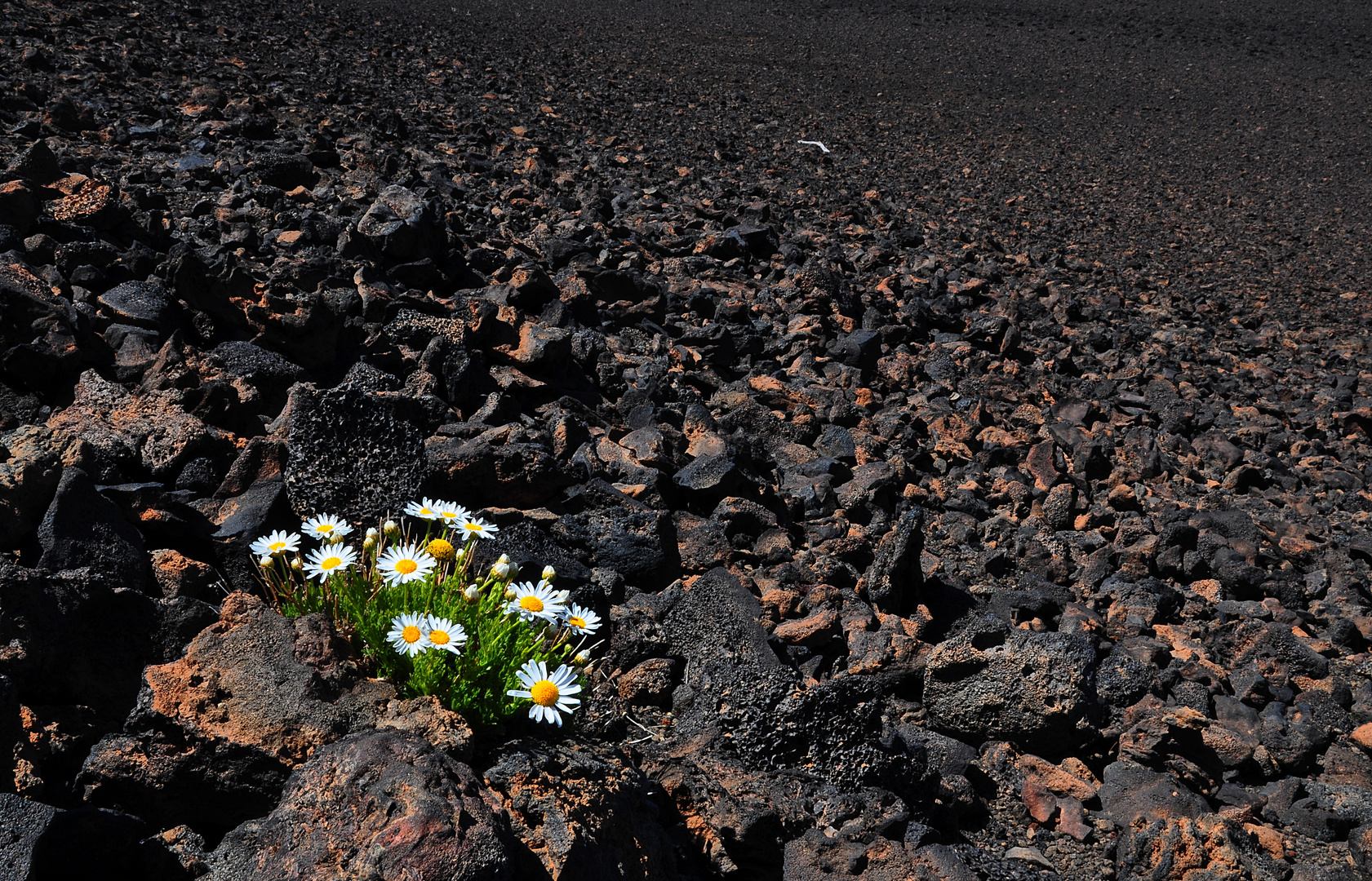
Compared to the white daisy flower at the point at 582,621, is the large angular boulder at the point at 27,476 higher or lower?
higher

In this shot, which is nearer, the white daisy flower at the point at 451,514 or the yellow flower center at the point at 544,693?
the yellow flower center at the point at 544,693

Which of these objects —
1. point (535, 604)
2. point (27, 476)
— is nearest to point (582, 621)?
point (535, 604)

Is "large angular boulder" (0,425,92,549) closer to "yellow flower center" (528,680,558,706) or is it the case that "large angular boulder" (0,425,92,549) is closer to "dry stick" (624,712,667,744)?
"yellow flower center" (528,680,558,706)

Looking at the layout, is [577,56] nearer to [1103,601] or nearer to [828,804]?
[1103,601]

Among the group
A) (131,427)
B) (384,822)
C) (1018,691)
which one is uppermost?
(384,822)

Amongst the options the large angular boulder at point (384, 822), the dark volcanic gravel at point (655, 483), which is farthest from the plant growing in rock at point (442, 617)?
the large angular boulder at point (384, 822)

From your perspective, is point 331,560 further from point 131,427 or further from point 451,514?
point 131,427

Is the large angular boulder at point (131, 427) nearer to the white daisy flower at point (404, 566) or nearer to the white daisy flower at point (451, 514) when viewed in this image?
the white daisy flower at point (451, 514)
